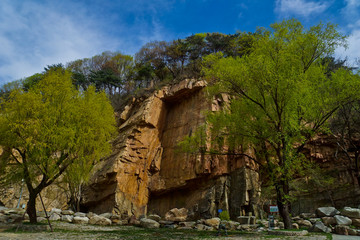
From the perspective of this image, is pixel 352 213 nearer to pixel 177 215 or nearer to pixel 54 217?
pixel 177 215

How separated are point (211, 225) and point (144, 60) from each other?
3228cm

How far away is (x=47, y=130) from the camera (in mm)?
12086

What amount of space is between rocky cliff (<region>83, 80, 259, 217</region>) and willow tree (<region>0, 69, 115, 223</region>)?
10626 millimetres

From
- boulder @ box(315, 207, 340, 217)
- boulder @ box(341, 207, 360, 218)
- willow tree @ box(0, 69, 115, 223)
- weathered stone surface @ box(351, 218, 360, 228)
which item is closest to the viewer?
willow tree @ box(0, 69, 115, 223)

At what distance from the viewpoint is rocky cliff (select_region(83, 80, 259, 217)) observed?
22469 mm

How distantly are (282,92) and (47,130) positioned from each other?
11718 millimetres

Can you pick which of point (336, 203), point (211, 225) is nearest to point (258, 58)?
point (211, 225)

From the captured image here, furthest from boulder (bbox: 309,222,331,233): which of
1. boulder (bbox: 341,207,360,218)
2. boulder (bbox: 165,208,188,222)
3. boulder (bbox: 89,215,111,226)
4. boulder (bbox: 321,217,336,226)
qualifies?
boulder (bbox: 89,215,111,226)

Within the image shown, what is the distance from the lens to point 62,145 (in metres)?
12.4

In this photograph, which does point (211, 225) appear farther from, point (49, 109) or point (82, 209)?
point (82, 209)

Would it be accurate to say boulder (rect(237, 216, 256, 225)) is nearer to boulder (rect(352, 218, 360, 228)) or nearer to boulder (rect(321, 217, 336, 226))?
boulder (rect(321, 217, 336, 226))

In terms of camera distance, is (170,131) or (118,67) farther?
(118,67)

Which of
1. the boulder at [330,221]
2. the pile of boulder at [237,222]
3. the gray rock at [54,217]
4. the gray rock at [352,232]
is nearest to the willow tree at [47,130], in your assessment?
the pile of boulder at [237,222]

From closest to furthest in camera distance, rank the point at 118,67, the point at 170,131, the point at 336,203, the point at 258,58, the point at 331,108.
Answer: the point at 258,58 < the point at 331,108 < the point at 336,203 < the point at 170,131 < the point at 118,67
